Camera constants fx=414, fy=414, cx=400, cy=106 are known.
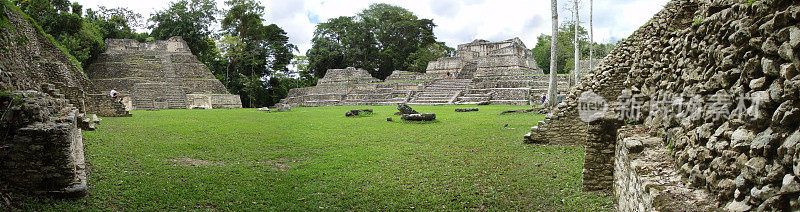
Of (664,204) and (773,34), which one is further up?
(773,34)

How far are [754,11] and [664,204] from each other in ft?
3.67

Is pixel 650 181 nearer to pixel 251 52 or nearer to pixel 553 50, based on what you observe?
pixel 553 50

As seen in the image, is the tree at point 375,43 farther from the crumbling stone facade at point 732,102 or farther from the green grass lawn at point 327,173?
the crumbling stone facade at point 732,102

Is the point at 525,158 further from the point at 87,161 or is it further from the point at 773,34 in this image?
the point at 87,161

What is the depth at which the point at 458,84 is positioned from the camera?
26.7m

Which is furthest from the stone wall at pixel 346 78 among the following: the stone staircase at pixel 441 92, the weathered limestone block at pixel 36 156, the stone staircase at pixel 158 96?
the weathered limestone block at pixel 36 156

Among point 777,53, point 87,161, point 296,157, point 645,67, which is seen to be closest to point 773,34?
point 777,53

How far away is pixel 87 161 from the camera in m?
5.38

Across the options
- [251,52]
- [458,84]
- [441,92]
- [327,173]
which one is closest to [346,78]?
[251,52]

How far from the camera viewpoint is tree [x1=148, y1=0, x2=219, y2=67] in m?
36.7

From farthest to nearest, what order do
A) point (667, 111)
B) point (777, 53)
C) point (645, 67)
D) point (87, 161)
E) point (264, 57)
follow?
point (264, 57) → point (87, 161) → point (645, 67) → point (667, 111) → point (777, 53)

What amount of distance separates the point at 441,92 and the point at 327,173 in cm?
2055

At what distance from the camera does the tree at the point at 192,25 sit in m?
36.7

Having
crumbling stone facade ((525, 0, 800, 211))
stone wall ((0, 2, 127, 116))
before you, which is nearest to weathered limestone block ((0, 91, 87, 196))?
crumbling stone facade ((525, 0, 800, 211))
